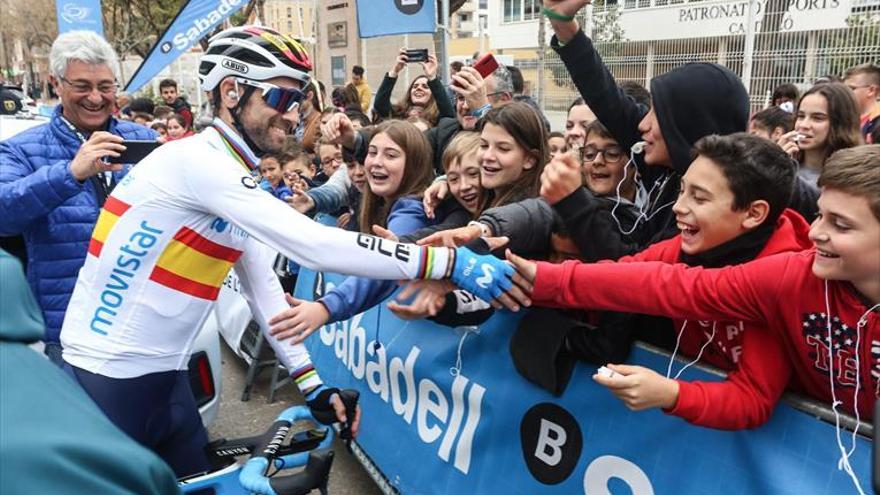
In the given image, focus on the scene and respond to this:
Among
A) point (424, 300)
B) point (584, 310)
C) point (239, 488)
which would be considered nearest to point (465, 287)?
point (424, 300)

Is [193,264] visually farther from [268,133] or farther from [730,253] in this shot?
[730,253]

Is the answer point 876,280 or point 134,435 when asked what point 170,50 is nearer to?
point 134,435

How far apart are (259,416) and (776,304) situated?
375 centimetres

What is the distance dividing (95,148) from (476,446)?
195 centimetres

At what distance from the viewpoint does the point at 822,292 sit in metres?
1.72

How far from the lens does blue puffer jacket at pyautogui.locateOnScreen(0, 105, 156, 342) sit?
105 inches

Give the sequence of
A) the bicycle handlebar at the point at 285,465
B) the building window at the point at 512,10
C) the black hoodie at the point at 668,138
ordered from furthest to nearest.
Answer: the building window at the point at 512,10 → the black hoodie at the point at 668,138 → the bicycle handlebar at the point at 285,465

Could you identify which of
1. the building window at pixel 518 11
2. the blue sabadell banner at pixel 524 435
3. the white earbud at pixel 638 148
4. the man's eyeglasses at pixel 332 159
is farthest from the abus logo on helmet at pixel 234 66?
the building window at pixel 518 11

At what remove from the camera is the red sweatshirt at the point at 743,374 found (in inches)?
70.8

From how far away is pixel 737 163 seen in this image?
79.1 inches

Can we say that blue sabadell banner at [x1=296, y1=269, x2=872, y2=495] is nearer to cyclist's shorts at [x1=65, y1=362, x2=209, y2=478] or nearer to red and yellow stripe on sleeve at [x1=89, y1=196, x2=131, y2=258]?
cyclist's shorts at [x1=65, y1=362, x2=209, y2=478]

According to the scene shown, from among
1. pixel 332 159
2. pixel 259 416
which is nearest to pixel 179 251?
pixel 259 416

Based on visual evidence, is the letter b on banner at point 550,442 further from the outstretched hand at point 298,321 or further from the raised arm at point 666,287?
the outstretched hand at point 298,321

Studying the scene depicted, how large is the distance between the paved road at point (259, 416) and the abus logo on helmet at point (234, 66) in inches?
95.3
